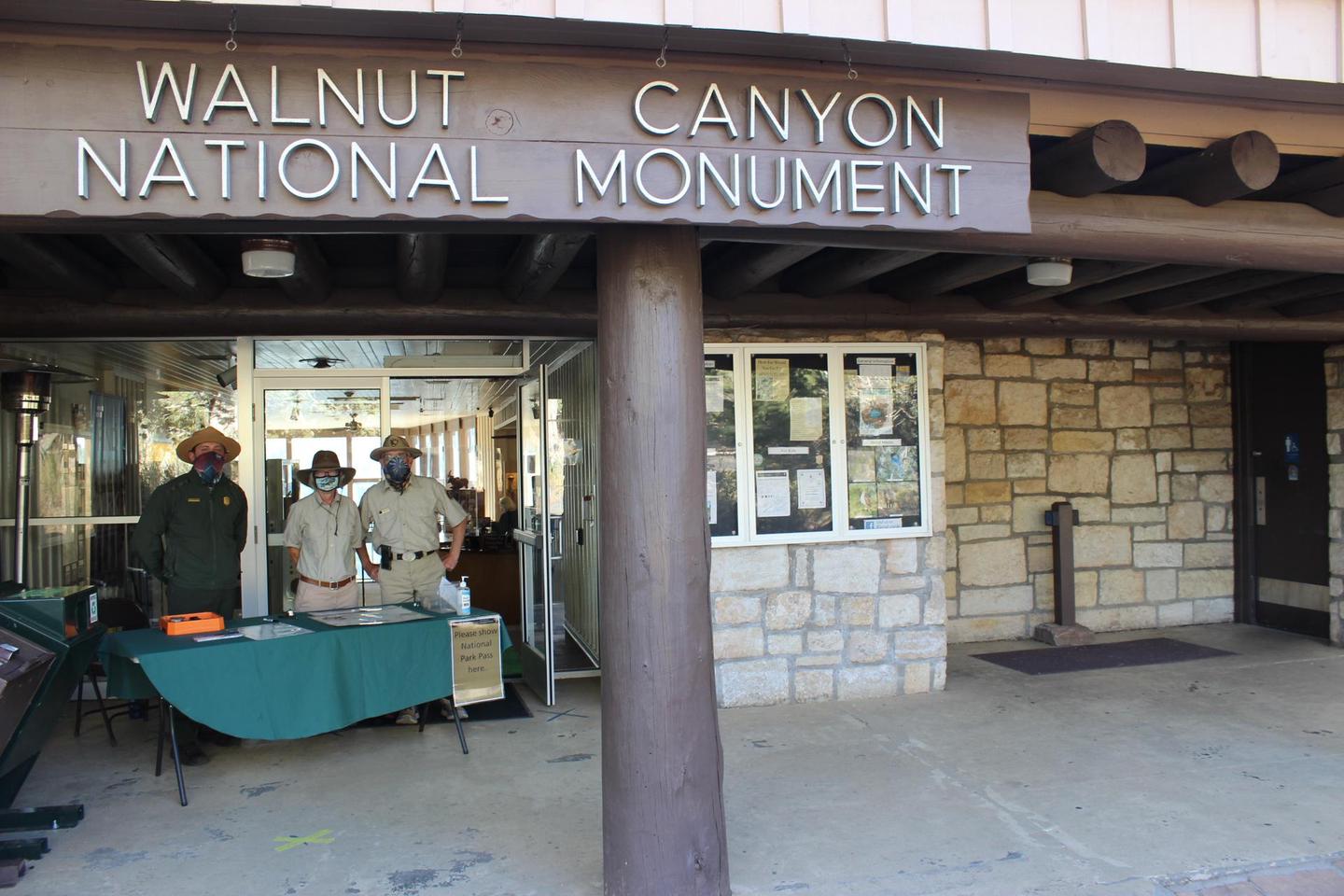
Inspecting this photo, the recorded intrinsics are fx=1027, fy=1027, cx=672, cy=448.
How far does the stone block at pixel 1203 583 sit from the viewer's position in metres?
8.70

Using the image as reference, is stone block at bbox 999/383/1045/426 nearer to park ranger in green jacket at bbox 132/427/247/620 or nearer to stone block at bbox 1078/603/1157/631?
stone block at bbox 1078/603/1157/631

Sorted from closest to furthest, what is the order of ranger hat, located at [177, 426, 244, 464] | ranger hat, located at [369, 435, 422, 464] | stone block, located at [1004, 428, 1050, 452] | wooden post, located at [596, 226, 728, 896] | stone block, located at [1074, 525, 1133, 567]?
1. wooden post, located at [596, 226, 728, 896]
2. ranger hat, located at [177, 426, 244, 464]
3. ranger hat, located at [369, 435, 422, 464]
4. stone block, located at [1004, 428, 1050, 452]
5. stone block, located at [1074, 525, 1133, 567]

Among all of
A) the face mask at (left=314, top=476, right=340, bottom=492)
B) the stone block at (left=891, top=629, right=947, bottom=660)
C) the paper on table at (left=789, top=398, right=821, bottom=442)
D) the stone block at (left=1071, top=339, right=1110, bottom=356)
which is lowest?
the stone block at (left=891, top=629, right=947, bottom=660)

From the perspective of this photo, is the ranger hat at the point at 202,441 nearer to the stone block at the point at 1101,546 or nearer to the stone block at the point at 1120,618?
the stone block at the point at 1101,546

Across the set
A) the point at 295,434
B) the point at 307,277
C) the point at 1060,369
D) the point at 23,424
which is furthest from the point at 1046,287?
the point at 23,424

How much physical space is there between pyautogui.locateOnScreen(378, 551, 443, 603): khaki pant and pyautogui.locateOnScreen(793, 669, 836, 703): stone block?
231cm

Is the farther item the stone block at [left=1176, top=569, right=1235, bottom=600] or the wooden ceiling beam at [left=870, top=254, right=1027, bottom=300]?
the stone block at [left=1176, top=569, right=1235, bottom=600]

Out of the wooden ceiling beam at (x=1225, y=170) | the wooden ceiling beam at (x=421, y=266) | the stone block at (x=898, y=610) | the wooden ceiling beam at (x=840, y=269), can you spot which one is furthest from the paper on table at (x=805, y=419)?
the wooden ceiling beam at (x=1225, y=170)

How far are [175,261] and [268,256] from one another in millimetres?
563

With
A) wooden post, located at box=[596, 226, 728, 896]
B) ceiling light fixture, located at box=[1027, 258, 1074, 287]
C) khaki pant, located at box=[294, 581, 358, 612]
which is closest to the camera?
wooden post, located at box=[596, 226, 728, 896]

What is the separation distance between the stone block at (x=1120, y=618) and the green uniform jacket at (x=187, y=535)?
6.49 meters

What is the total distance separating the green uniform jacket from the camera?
570cm

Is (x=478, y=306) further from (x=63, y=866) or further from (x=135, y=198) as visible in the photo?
(x=63, y=866)

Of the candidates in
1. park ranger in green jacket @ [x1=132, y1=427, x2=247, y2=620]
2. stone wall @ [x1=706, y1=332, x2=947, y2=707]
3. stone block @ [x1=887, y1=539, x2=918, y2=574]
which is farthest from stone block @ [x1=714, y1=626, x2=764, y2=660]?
park ranger in green jacket @ [x1=132, y1=427, x2=247, y2=620]
